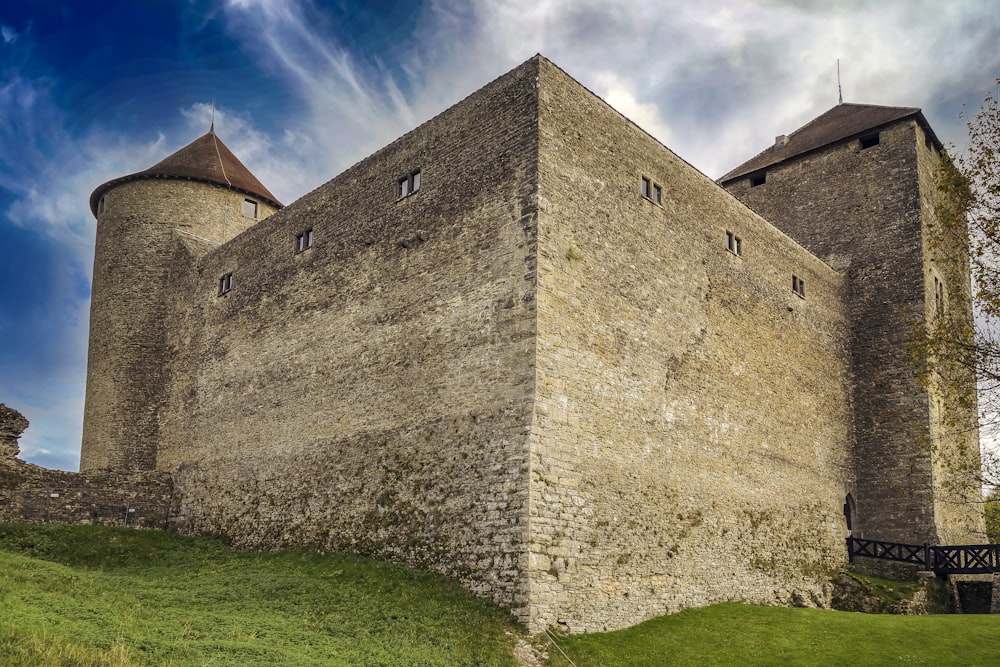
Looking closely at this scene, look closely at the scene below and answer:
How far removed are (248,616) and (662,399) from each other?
927cm

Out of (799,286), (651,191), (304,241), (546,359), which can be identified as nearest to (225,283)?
(304,241)

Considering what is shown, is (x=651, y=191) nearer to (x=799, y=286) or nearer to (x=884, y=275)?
(x=799, y=286)

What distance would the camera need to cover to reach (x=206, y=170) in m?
Answer: 29.8

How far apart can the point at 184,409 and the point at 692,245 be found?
50.7 feet

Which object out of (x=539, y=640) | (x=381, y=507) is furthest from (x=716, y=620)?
(x=381, y=507)

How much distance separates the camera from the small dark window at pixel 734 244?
72.4ft

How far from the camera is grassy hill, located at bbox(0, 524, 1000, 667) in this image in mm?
10992

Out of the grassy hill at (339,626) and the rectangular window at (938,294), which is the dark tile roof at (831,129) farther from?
Answer: the grassy hill at (339,626)

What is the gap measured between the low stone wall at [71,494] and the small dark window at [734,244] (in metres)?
17.0

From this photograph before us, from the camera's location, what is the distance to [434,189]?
1884cm

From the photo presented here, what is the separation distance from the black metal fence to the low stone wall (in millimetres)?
19545

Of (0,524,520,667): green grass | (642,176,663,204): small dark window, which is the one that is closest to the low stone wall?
(0,524,520,667): green grass

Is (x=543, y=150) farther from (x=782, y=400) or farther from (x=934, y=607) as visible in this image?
(x=934, y=607)

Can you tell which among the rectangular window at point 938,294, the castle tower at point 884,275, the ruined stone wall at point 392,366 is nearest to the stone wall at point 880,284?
the castle tower at point 884,275
